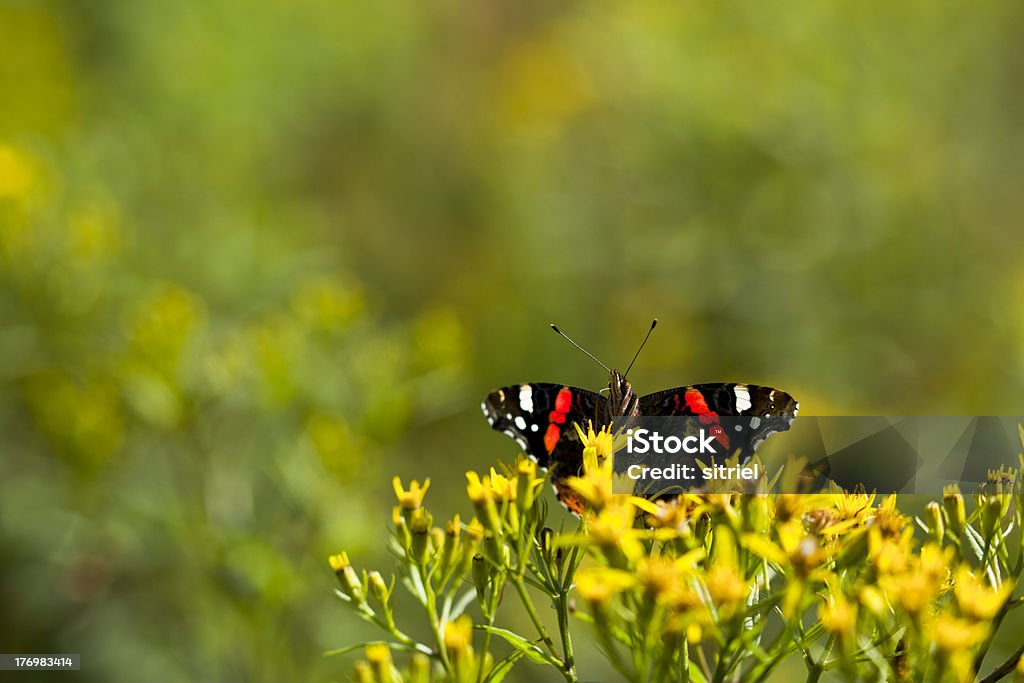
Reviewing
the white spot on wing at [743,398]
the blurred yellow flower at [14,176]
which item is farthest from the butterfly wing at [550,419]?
the blurred yellow flower at [14,176]

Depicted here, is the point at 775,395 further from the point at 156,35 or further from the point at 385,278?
the point at 156,35

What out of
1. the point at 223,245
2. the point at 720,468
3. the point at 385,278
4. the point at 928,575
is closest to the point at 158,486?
the point at 223,245

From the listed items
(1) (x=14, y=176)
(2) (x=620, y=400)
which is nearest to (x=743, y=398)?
(2) (x=620, y=400)

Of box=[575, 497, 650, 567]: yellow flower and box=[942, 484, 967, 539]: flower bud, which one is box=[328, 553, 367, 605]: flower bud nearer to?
box=[575, 497, 650, 567]: yellow flower

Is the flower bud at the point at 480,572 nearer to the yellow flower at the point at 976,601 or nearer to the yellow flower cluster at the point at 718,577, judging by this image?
the yellow flower cluster at the point at 718,577

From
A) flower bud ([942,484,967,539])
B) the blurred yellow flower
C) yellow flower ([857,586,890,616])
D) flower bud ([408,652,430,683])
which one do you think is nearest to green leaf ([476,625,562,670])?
flower bud ([408,652,430,683])

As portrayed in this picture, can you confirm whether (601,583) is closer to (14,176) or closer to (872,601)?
(872,601)
